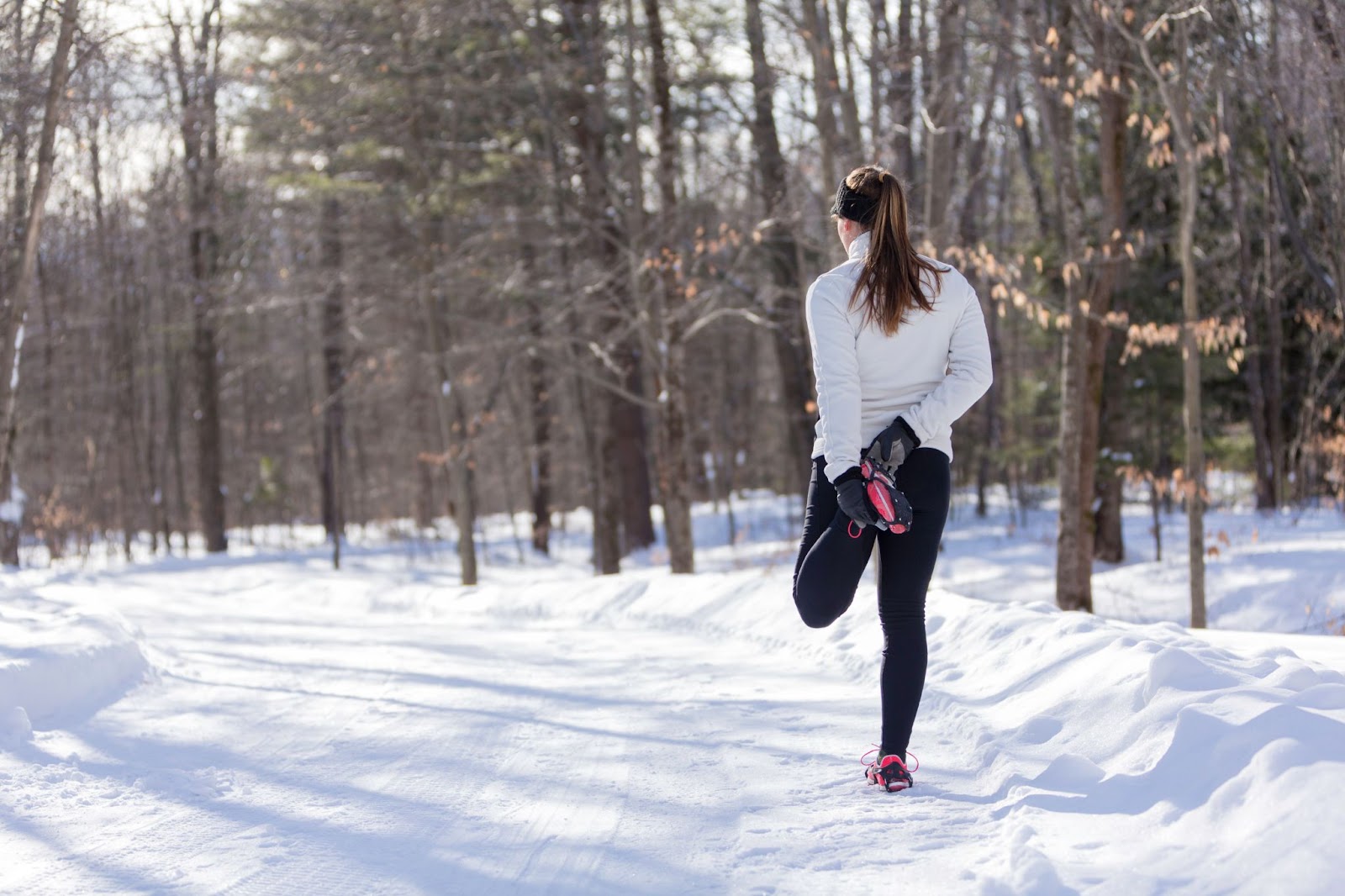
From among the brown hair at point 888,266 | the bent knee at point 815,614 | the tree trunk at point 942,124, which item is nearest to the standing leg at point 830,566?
the bent knee at point 815,614

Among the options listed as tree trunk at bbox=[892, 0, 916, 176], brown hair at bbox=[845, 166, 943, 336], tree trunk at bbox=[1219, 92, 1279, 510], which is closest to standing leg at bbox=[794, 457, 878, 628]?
brown hair at bbox=[845, 166, 943, 336]

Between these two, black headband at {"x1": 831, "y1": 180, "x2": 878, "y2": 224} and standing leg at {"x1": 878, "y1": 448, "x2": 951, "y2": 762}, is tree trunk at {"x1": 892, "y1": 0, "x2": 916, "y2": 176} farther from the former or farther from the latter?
standing leg at {"x1": 878, "y1": 448, "x2": 951, "y2": 762}

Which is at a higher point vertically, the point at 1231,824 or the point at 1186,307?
the point at 1186,307

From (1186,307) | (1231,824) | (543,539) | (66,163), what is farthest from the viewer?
(543,539)

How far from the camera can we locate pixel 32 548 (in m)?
26.0

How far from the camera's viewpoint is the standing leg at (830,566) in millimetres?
3785

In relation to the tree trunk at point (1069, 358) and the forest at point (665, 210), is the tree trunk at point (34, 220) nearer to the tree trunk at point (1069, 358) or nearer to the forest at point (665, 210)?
the forest at point (665, 210)

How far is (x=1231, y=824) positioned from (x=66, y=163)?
47.7 ft

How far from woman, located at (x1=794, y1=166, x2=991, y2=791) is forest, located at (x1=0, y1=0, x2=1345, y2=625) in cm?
500

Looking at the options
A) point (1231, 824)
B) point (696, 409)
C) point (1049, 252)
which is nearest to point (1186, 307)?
point (1049, 252)

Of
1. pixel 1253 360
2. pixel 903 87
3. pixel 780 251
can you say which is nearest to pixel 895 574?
pixel 903 87

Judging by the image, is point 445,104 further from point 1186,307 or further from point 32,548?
point 32,548

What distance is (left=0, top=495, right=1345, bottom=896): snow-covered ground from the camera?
124 inches

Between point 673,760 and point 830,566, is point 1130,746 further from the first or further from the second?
point 673,760
